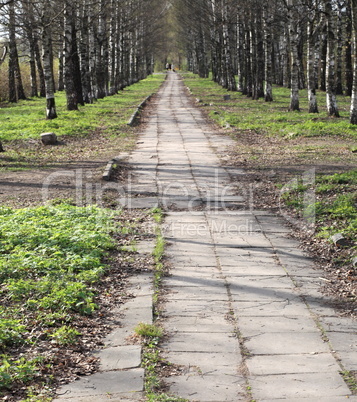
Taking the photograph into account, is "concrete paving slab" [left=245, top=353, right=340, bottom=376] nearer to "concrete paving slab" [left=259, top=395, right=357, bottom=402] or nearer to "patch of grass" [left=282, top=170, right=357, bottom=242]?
"concrete paving slab" [left=259, top=395, right=357, bottom=402]

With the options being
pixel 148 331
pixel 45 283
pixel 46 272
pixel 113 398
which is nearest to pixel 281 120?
pixel 46 272

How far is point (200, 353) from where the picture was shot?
15.2 feet

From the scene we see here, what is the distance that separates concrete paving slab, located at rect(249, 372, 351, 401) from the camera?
399 cm

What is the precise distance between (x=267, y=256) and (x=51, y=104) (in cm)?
1618

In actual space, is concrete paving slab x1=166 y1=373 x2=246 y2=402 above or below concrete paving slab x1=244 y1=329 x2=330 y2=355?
above

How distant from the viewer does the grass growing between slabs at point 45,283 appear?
441 centimetres

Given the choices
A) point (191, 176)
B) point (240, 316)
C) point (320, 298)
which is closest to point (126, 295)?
point (240, 316)

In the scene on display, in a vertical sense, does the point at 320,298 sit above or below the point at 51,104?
below

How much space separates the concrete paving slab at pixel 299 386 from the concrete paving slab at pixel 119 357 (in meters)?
0.93

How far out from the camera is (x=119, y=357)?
14.9 feet

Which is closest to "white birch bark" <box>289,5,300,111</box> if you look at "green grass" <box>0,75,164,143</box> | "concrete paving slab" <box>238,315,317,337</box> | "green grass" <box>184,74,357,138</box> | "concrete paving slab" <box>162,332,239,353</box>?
"green grass" <box>184,74,357,138</box>

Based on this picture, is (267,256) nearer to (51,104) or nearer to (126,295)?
(126,295)

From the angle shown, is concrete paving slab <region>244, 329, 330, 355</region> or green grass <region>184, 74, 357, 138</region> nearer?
concrete paving slab <region>244, 329, 330, 355</region>

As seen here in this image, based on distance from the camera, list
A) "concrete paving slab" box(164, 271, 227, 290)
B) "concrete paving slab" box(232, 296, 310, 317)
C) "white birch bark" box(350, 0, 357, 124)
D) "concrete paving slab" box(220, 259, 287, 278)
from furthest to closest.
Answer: "white birch bark" box(350, 0, 357, 124) → "concrete paving slab" box(220, 259, 287, 278) → "concrete paving slab" box(164, 271, 227, 290) → "concrete paving slab" box(232, 296, 310, 317)
